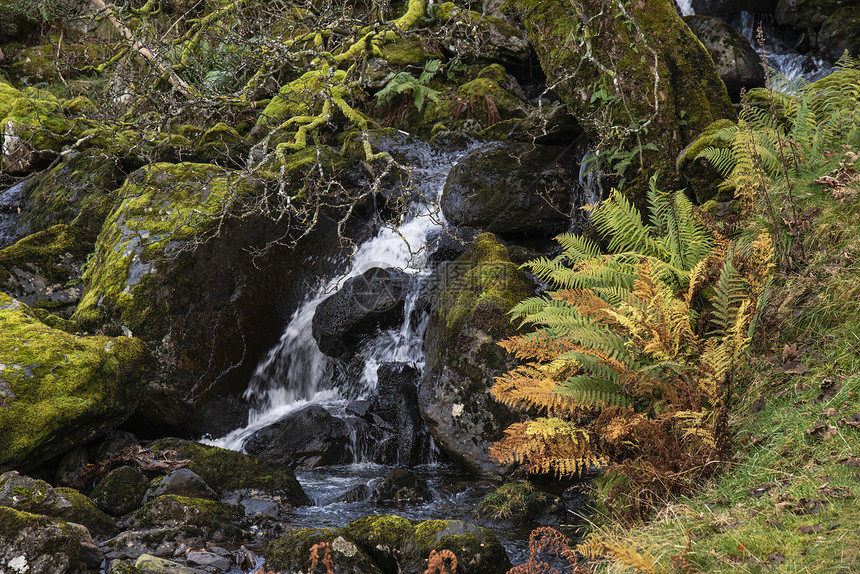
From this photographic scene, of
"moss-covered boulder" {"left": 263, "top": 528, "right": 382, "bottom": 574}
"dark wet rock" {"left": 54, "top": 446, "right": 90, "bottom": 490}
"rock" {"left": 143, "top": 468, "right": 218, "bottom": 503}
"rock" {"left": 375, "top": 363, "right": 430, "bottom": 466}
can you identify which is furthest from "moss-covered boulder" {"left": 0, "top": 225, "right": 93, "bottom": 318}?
"moss-covered boulder" {"left": 263, "top": 528, "right": 382, "bottom": 574}

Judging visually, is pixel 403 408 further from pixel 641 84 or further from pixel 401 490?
pixel 641 84

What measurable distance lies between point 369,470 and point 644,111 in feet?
18.2

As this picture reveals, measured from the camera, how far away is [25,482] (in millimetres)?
4527

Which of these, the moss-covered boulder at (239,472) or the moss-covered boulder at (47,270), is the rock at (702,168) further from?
the moss-covered boulder at (47,270)

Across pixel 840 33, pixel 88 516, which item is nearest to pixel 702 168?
pixel 840 33

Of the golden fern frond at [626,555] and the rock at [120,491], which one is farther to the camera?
the rock at [120,491]

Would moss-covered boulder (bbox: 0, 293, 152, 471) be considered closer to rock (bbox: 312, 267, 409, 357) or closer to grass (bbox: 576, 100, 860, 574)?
rock (bbox: 312, 267, 409, 357)

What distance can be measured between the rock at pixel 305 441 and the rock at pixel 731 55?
8.51 meters

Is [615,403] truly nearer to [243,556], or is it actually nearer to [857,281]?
[857,281]

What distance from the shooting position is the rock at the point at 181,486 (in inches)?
209

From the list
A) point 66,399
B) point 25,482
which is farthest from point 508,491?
point 66,399

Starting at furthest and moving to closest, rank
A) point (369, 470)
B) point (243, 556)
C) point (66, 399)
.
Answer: point (369, 470) → point (66, 399) → point (243, 556)

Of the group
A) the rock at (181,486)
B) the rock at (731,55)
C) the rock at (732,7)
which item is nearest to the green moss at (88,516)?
the rock at (181,486)

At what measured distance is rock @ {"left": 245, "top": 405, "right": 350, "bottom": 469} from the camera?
6934mm
